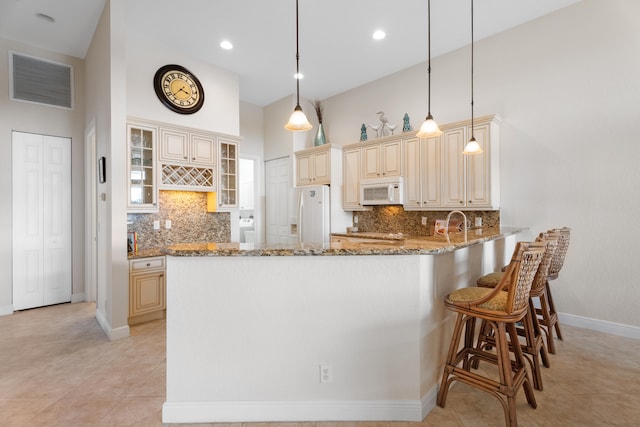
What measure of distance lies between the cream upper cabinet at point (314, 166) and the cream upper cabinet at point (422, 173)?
1354 mm

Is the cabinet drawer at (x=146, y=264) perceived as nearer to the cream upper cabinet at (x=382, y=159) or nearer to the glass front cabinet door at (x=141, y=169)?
the glass front cabinet door at (x=141, y=169)

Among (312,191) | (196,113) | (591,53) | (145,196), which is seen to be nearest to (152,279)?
(145,196)

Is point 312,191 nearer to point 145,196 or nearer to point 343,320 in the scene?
point 145,196

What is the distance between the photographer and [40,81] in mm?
4223

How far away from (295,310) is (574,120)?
143 inches

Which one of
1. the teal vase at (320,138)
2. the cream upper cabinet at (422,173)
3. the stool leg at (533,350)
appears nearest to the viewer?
the stool leg at (533,350)

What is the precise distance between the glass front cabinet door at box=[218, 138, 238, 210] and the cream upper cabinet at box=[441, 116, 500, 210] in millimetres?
2970

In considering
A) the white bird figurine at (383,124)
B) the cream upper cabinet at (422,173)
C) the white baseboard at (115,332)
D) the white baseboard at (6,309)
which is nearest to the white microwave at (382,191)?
the cream upper cabinet at (422,173)

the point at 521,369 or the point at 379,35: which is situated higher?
the point at 379,35

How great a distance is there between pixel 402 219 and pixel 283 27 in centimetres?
312

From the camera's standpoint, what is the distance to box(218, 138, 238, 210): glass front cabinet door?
15.2 feet

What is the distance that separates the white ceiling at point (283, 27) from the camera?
3422 mm

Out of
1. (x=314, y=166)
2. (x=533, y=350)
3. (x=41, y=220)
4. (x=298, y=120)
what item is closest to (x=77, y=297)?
(x=41, y=220)

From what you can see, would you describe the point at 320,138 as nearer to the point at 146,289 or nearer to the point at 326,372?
the point at 146,289
